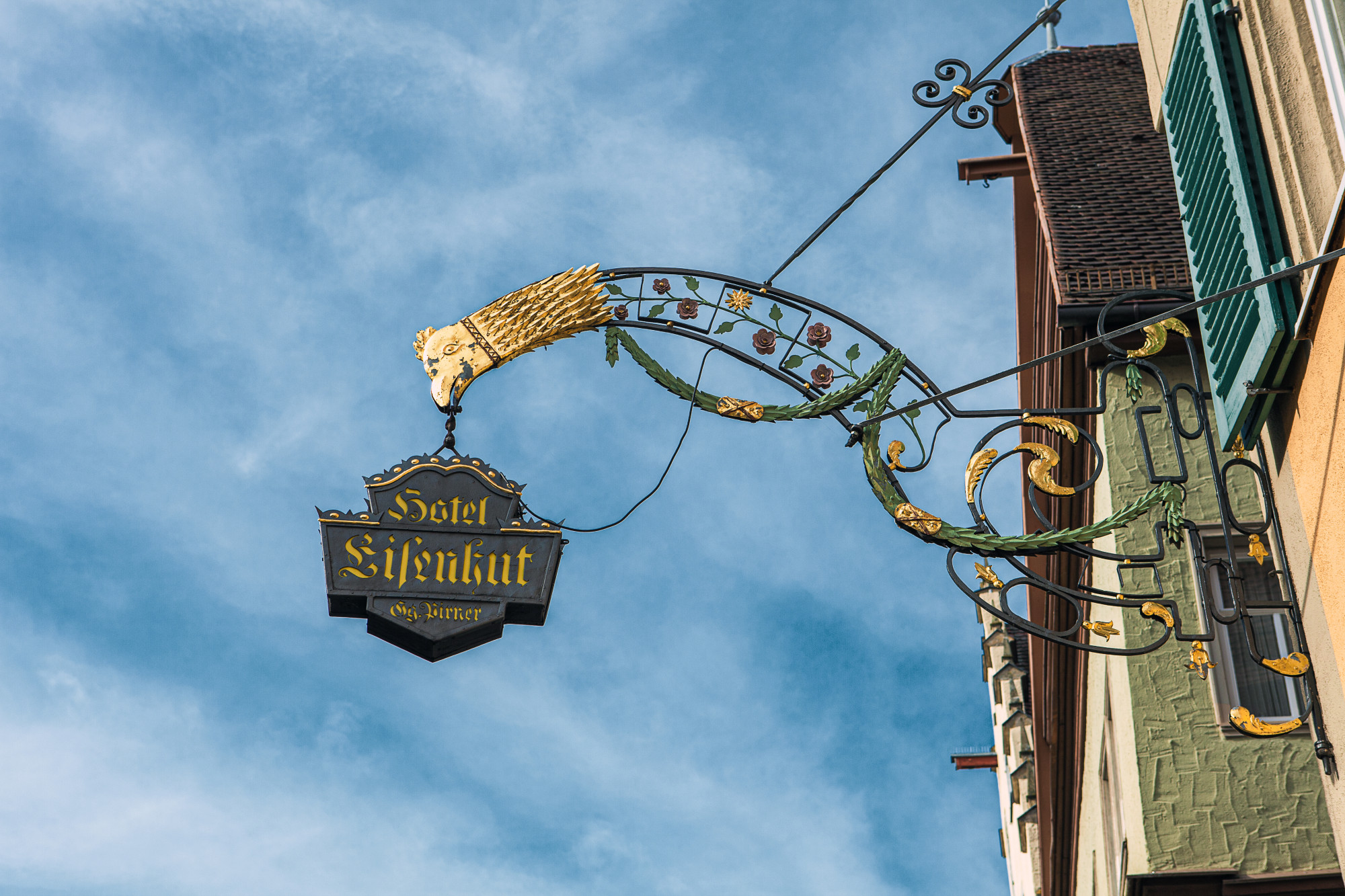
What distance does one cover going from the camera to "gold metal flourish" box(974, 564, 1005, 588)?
7.21 meters

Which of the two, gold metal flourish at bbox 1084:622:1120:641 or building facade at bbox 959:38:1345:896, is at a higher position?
building facade at bbox 959:38:1345:896

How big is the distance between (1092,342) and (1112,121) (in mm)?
8401

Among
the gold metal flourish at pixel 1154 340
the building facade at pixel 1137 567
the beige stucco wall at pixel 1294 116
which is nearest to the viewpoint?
the beige stucco wall at pixel 1294 116

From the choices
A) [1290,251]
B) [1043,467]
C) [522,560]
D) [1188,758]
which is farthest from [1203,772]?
[522,560]

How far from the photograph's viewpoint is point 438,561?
23.7 feet

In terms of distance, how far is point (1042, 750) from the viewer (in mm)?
16594

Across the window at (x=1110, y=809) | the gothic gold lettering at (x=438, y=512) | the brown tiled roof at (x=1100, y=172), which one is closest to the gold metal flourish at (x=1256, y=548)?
the gothic gold lettering at (x=438, y=512)

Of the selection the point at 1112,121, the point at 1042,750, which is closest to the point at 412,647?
the point at 1112,121

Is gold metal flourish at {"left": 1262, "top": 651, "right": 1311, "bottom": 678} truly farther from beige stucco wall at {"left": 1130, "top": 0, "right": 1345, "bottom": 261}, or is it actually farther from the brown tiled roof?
the brown tiled roof

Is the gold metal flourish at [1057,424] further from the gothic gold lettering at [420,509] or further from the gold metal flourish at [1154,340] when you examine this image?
the gothic gold lettering at [420,509]

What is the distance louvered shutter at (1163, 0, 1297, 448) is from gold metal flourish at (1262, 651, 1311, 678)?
1.05 m

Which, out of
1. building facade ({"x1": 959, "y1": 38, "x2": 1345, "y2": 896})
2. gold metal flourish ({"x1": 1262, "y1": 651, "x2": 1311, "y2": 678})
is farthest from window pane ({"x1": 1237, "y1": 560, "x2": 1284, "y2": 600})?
gold metal flourish ({"x1": 1262, "y1": 651, "x2": 1311, "y2": 678})

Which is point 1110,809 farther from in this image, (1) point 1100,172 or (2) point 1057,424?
(2) point 1057,424

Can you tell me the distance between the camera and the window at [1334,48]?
20.9 ft
